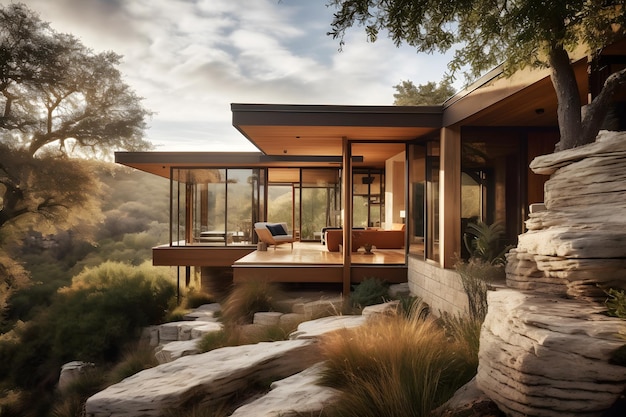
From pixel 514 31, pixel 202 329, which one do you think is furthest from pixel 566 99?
pixel 202 329

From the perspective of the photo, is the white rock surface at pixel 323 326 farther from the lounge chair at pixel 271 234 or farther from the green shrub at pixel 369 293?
the lounge chair at pixel 271 234

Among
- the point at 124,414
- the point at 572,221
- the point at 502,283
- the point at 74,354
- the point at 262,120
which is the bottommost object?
the point at 74,354

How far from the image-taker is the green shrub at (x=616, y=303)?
9.81 feet

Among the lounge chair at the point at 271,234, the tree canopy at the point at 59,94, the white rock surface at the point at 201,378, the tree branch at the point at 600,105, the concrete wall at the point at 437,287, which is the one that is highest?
the tree canopy at the point at 59,94

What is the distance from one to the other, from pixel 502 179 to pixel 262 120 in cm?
441

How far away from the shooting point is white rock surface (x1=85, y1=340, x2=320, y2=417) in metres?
4.59

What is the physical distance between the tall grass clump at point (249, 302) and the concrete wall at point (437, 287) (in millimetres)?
2484

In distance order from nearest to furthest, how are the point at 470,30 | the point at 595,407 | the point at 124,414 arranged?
the point at 595,407 → the point at 124,414 → the point at 470,30

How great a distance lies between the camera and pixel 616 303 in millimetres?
3141

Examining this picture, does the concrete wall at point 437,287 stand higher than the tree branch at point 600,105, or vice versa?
the tree branch at point 600,105

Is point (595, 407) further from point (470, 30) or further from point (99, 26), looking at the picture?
point (99, 26)

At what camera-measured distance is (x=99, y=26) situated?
18750 mm

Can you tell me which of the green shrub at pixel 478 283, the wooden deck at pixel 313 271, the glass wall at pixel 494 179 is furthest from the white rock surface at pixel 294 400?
the glass wall at pixel 494 179

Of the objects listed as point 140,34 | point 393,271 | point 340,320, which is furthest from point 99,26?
point 340,320
